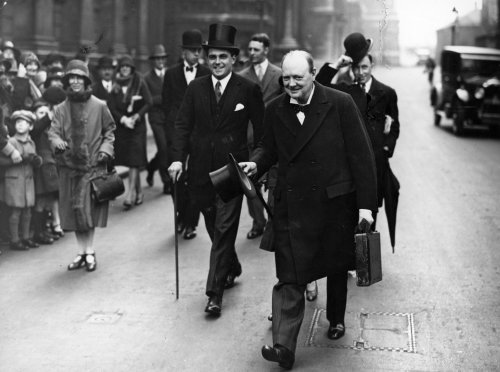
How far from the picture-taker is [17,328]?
6.43 metres

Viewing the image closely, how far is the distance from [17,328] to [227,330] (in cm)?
162

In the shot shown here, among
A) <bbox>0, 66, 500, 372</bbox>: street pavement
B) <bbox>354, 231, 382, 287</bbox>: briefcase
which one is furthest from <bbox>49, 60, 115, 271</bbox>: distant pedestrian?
<bbox>354, 231, 382, 287</bbox>: briefcase

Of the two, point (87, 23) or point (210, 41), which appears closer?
point (210, 41)

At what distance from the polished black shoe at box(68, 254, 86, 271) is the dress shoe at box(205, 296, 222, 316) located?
209cm

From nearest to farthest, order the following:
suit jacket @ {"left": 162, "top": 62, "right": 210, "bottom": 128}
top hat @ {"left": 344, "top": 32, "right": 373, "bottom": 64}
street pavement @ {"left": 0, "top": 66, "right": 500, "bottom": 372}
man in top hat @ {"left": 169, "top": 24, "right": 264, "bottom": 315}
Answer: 1. street pavement @ {"left": 0, "top": 66, "right": 500, "bottom": 372}
2. man in top hat @ {"left": 169, "top": 24, "right": 264, "bottom": 315}
3. top hat @ {"left": 344, "top": 32, "right": 373, "bottom": 64}
4. suit jacket @ {"left": 162, "top": 62, "right": 210, "bottom": 128}

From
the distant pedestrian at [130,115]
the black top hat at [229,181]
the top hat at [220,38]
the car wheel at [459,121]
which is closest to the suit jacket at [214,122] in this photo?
the top hat at [220,38]

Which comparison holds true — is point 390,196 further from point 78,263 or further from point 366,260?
point 78,263

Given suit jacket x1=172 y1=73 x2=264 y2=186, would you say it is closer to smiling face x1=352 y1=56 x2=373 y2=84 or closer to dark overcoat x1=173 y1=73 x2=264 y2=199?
dark overcoat x1=173 y1=73 x2=264 y2=199

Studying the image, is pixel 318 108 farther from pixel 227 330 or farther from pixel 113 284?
pixel 113 284

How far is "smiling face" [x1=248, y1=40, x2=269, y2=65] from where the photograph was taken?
31.6 ft

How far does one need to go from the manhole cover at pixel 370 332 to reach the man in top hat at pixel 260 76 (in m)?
3.01

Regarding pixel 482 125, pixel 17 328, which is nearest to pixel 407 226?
pixel 17 328

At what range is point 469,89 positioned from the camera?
2183 cm

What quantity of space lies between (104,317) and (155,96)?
656 centimetres
